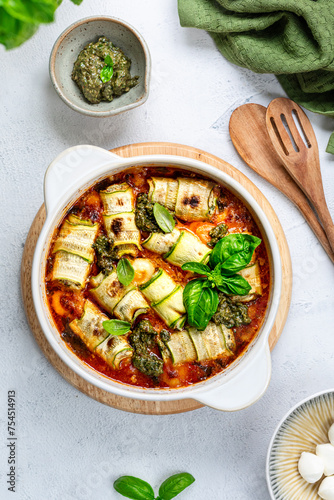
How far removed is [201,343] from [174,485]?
0.95m

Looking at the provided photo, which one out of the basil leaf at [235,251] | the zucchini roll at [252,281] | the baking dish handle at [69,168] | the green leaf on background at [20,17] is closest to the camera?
the green leaf on background at [20,17]

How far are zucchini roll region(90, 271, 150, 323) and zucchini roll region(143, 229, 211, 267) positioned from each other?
25 centimetres

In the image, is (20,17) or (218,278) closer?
(20,17)

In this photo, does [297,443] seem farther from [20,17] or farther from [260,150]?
Answer: [20,17]

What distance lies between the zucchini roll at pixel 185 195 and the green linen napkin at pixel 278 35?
0.85 metres

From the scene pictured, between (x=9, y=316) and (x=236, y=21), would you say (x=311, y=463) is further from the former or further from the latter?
(x=236, y=21)

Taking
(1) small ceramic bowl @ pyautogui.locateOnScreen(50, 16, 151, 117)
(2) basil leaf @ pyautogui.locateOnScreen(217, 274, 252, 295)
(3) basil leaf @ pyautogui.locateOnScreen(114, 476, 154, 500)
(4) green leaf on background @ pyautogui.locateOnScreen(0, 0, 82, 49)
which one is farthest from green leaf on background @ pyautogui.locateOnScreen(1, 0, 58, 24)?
(3) basil leaf @ pyautogui.locateOnScreen(114, 476, 154, 500)

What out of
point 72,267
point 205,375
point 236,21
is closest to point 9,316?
point 72,267

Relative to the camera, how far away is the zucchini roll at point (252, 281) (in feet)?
9.32

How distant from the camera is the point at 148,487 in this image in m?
3.10

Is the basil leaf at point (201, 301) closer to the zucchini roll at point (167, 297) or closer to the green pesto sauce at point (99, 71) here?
the zucchini roll at point (167, 297)

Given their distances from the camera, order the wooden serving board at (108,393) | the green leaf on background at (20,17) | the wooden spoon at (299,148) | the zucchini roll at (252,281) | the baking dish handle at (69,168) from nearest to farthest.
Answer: the green leaf on background at (20,17), the baking dish handle at (69,168), the zucchini roll at (252,281), the wooden serving board at (108,393), the wooden spoon at (299,148)

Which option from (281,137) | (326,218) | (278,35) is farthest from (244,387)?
(278,35)

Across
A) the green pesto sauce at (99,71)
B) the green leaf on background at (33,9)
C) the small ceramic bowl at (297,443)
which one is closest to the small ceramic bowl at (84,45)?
the green pesto sauce at (99,71)
